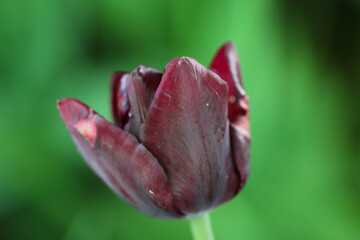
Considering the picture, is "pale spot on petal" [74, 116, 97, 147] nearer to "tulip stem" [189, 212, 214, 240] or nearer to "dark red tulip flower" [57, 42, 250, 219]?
"dark red tulip flower" [57, 42, 250, 219]

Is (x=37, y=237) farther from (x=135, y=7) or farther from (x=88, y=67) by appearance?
(x=135, y=7)

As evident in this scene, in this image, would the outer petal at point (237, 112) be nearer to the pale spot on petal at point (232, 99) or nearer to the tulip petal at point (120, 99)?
the pale spot on petal at point (232, 99)

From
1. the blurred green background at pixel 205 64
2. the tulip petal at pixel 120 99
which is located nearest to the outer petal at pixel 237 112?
the tulip petal at pixel 120 99

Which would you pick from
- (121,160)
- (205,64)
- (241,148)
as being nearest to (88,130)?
(121,160)

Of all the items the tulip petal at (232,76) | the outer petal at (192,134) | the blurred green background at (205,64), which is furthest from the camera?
the blurred green background at (205,64)

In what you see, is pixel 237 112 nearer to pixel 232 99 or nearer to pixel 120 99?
pixel 232 99

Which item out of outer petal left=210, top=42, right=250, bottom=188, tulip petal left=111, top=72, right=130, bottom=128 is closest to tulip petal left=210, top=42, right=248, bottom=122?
outer petal left=210, top=42, right=250, bottom=188
